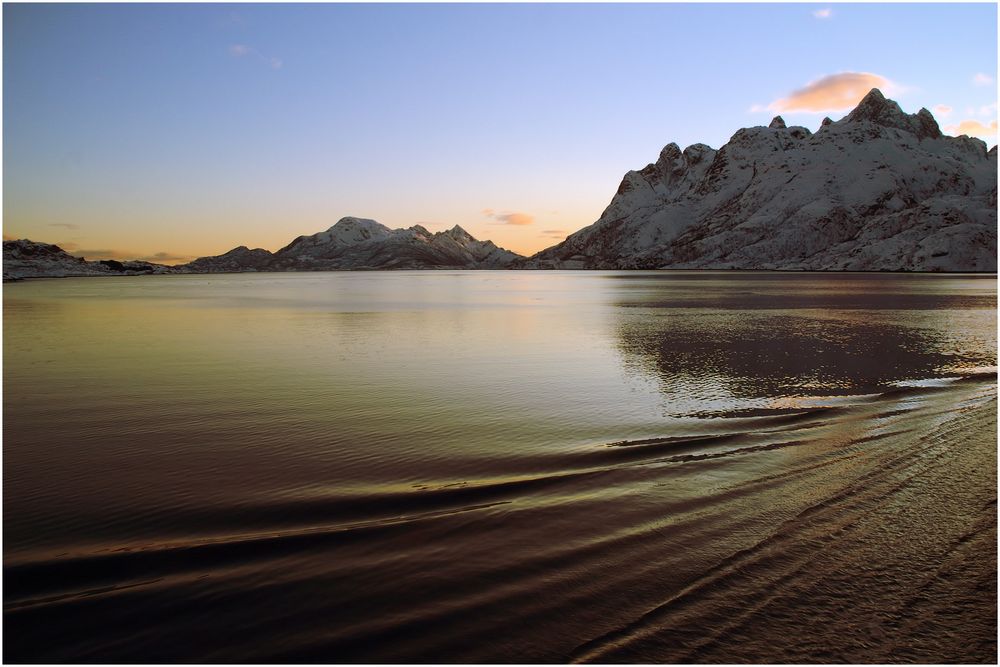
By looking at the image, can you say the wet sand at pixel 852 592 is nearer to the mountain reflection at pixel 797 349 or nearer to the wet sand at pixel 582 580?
the wet sand at pixel 582 580

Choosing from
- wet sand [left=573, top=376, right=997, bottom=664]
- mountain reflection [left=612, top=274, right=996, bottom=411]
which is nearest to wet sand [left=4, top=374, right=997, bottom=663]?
wet sand [left=573, top=376, right=997, bottom=664]

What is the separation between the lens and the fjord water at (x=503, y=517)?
5.91 metres

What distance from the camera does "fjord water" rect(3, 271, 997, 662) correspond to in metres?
5.91

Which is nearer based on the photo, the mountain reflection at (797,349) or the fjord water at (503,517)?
the fjord water at (503,517)

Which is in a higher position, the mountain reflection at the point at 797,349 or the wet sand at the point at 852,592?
the mountain reflection at the point at 797,349

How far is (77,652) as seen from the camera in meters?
5.80

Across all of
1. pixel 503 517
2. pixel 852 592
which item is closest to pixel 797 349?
pixel 852 592

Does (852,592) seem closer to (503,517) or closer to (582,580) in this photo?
(582,580)

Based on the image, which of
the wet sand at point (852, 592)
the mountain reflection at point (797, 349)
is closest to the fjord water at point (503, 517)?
the wet sand at point (852, 592)

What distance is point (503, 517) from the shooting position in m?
8.50

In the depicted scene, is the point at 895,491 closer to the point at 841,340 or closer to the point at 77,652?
the point at 77,652

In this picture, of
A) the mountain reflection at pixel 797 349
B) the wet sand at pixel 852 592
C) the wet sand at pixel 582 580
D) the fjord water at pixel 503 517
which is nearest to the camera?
the wet sand at pixel 852 592

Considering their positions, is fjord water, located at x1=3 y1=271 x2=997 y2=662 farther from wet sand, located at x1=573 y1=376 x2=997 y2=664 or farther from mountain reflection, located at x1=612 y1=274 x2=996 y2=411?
mountain reflection, located at x1=612 y1=274 x2=996 y2=411

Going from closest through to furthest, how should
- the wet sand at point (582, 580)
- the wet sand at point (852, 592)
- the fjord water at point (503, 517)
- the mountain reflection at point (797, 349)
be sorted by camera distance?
the wet sand at point (852, 592)
the wet sand at point (582, 580)
the fjord water at point (503, 517)
the mountain reflection at point (797, 349)
